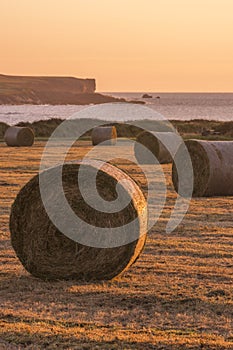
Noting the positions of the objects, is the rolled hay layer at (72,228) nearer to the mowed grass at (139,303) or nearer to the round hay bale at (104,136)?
the mowed grass at (139,303)

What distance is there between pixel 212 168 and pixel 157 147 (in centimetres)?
1321

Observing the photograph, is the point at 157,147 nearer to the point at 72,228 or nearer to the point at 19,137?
the point at 19,137

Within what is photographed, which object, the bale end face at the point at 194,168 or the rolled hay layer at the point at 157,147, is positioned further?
the rolled hay layer at the point at 157,147

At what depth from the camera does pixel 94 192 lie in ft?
35.7

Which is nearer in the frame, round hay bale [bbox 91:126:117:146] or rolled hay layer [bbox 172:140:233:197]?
rolled hay layer [bbox 172:140:233:197]

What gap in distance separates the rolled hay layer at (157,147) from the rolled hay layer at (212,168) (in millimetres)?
11627

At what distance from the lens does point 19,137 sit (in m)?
42.8

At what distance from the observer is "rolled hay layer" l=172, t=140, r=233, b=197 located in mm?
19516

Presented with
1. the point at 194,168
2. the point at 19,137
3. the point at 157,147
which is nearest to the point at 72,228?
the point at 194,168

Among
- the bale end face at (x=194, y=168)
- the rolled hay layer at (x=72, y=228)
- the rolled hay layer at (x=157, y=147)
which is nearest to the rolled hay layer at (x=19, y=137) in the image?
the rolled hay layer at (x=157, y=147)

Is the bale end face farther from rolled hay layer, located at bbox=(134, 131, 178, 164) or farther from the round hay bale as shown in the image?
the round hay bale

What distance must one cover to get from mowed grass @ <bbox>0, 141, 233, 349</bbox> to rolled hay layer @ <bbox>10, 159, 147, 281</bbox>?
238 millimetres

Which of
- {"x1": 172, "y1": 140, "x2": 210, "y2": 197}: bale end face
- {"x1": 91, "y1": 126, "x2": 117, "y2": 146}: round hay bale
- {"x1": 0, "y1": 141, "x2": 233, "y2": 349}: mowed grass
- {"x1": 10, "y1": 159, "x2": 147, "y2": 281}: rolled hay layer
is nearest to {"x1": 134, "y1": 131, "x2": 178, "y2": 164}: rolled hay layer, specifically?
{"x1": 172, "y1": 140, "x2": 210, "y2": 197}: bale end face

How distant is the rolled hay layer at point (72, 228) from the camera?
1037cm
